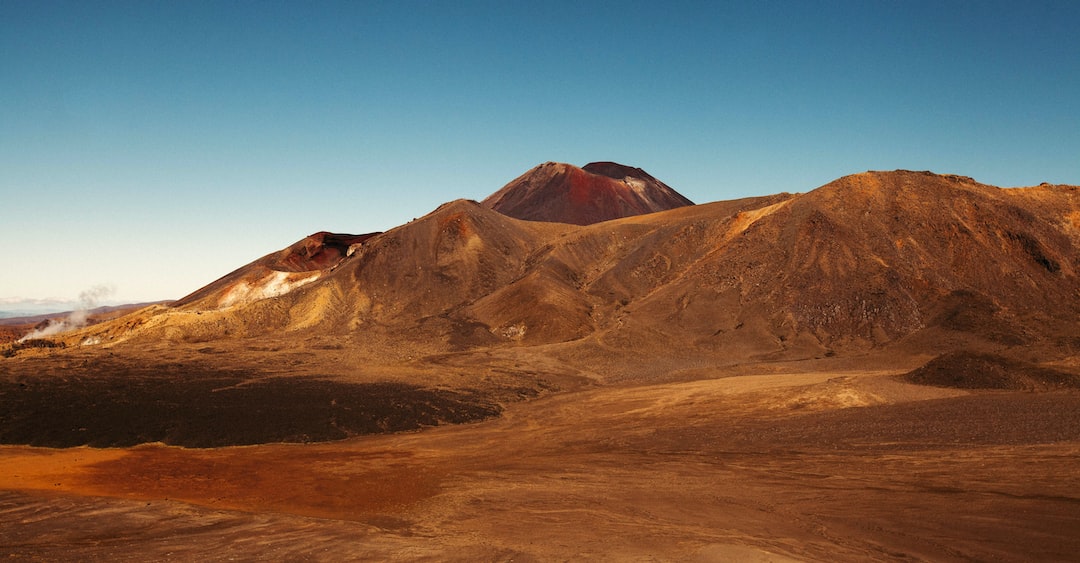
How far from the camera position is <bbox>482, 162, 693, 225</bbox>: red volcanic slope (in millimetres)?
114375

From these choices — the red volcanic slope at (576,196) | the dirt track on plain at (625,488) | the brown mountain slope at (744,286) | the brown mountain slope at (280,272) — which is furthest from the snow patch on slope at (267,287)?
the red volcanic slope at (576,196)

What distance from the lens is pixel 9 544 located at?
12.9m

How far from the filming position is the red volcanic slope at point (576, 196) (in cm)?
11438

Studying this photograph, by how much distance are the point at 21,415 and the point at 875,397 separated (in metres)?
32.6

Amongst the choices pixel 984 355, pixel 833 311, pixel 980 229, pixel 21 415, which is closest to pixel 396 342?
pixel 21 415

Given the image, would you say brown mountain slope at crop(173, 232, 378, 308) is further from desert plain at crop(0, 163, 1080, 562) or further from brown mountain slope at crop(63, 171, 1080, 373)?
brown mountain slope at crop(63, 171, 1080, 373)

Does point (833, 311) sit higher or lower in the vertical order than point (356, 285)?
lower

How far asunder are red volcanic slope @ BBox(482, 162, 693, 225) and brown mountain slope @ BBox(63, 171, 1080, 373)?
4629 cm

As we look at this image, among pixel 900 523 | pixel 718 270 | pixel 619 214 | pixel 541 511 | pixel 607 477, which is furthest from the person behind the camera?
pixel 619 214

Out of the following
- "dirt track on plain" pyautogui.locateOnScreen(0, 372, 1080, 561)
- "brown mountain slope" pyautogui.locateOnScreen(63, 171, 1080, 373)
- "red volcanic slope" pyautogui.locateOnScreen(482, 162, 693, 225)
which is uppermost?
"red volcanic slope" pyautogui.locateOnScreen(482, 162, 693, 225)

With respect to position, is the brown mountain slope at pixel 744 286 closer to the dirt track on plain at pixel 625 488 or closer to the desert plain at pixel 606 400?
the desert plain at pixel 606 400

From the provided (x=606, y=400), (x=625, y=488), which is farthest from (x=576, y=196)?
(x=625, y=488)

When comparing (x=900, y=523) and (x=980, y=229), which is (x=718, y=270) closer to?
(x=980, y=229)

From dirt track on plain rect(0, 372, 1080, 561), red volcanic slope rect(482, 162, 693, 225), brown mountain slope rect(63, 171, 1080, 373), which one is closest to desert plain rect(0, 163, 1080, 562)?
dirt track on plain rect(0, 372, 1080, 561)
